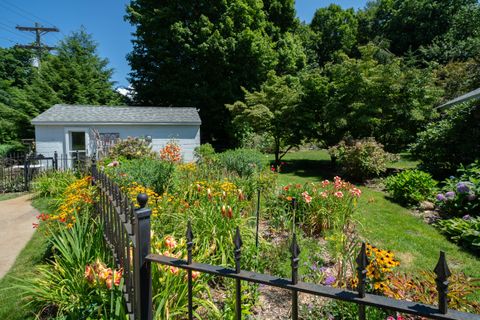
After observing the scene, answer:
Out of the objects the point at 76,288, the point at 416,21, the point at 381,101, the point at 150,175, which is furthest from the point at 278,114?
the point at 416,21

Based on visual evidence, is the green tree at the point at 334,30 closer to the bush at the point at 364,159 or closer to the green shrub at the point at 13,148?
the bush at the point at 364,159

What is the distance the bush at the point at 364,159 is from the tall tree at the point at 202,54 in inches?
462

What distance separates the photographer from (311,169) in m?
14.0

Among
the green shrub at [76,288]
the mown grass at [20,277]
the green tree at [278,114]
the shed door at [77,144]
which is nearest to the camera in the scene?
the green shrub at [76,288]

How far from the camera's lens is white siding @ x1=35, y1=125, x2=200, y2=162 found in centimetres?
1445

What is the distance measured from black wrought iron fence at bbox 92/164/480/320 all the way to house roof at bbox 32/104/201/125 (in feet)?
43.6

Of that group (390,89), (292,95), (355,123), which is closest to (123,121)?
(292,95)

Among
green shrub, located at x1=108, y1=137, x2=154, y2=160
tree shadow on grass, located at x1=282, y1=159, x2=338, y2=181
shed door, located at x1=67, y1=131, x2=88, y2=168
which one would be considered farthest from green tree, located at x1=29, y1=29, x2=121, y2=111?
tree shadow on grass, located at x1=282, y1=159, x2=338, y2=181

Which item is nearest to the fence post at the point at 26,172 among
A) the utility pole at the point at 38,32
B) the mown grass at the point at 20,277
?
the mown grass at the point at 20,277

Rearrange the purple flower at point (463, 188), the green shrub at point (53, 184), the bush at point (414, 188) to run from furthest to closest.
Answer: the green shrub at point (53, 184) → the bush at point (414, 188) → the purple flower at point (463, 188)

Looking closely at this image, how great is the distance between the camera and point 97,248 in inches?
120

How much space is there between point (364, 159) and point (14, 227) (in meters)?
10.1

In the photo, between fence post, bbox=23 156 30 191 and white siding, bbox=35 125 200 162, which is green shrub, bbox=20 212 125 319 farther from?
white siding, bbox=35 125 200 162

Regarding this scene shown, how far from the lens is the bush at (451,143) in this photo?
28.6 feet
